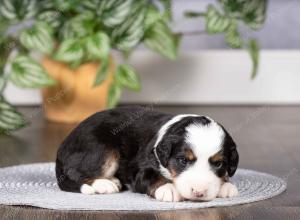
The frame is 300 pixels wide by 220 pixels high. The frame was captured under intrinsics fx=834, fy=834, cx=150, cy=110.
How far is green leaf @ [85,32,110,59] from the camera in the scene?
405 centimetres

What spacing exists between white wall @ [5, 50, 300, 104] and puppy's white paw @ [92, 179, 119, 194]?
260cm

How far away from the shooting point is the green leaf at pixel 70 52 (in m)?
4.07

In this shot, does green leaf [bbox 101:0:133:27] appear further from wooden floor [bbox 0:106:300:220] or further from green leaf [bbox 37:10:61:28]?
wooden floor [bbox 0:106:300:220]

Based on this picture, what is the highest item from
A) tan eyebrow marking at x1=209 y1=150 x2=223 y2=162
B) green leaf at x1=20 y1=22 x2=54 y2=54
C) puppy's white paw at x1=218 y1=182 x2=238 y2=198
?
tan eyebrow marking at x1=209 y1=150 x2=223 y2=162

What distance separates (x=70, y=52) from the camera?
4.09m

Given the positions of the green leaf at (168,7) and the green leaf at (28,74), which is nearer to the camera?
the green leaf at (28,74)

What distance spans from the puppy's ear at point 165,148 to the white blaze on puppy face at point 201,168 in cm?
5

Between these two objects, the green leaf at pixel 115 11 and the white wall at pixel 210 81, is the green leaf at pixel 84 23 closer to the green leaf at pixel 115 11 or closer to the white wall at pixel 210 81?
the green leaf at pixel 115 11

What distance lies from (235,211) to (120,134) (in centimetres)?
47

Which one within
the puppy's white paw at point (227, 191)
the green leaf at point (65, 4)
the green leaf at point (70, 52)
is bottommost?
the puppy's white paw at point (227, 191)

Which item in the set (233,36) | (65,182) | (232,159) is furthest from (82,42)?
(232,159)

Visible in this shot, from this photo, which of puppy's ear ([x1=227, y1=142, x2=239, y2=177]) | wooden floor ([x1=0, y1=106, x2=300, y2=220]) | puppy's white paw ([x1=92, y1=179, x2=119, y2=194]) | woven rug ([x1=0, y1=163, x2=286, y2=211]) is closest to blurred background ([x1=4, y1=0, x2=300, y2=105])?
wooden floor ([x1=0, y1=106, x2=300, y2=220])

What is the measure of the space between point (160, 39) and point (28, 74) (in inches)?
32.4

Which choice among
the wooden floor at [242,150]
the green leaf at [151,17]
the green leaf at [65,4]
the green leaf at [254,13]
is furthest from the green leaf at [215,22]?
the green leaf at [65,4]
